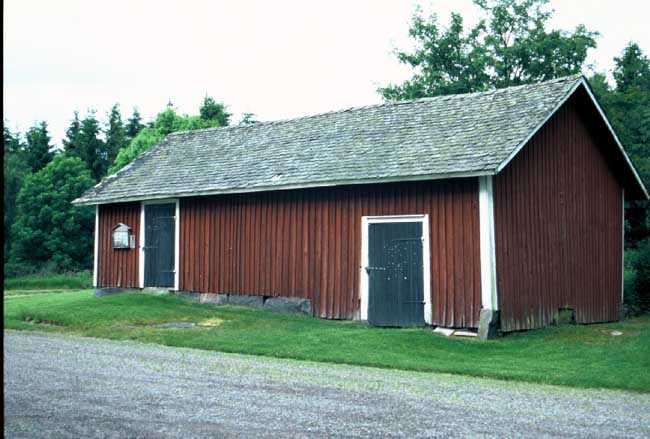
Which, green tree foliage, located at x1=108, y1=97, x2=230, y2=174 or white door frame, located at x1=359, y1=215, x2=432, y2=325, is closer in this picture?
white door frame, located at x1=359, y1=215, x2=432, y2=325

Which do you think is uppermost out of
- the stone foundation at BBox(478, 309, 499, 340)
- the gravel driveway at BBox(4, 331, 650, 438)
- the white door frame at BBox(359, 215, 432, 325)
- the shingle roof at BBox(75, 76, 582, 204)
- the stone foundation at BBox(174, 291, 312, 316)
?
the shingle roof at BBox(75, 76, 582, 204)

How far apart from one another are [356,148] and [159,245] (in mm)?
6458

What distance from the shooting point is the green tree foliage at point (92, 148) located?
56250mm

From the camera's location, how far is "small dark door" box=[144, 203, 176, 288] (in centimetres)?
2197

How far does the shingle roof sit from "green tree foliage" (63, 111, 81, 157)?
33.1 metres

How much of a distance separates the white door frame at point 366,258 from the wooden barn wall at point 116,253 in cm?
776

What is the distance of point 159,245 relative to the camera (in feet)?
72.9

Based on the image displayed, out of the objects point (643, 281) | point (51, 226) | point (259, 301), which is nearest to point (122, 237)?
point (259, 301)

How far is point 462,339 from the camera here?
15.5 metres

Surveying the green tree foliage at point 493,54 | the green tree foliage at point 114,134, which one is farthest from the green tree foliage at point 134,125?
the green tree foliage at point 493,54

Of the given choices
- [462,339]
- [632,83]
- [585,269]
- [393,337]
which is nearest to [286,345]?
[393,337]

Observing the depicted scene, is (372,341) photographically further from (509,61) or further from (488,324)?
(509,61)

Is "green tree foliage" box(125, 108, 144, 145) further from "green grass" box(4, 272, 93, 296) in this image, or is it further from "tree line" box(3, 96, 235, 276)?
"green grass" box(4, 272, 93, 296)

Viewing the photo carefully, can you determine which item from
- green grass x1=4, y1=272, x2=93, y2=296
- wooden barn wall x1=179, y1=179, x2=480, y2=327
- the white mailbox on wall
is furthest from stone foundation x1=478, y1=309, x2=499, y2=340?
green grass x1=4, y1=272, x2=93, y2=296
